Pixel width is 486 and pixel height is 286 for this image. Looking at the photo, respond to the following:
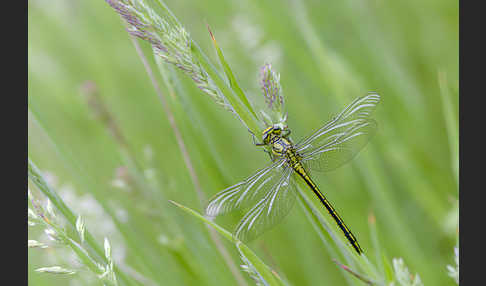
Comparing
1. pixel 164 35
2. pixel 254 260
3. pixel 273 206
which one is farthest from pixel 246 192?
pixel 164 35

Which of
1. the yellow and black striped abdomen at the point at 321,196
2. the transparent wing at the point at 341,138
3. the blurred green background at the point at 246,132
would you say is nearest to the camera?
the yellow and black striped abdomen at the point at 321,196

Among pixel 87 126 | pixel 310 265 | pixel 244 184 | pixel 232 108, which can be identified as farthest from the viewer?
pixel 87 126

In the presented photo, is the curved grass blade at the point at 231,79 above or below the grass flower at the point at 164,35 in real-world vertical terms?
below

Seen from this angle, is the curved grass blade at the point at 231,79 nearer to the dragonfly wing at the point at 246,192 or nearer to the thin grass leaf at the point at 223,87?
the thin grass leaf at the point at 223,87

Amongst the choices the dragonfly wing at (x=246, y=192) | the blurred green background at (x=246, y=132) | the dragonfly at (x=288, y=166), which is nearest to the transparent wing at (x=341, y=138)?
the dragonfly at (x=288, y=166)

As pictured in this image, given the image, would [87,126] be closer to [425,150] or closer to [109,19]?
[109,19]

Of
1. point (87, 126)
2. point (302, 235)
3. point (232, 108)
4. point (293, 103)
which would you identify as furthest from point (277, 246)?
point (87, 126)

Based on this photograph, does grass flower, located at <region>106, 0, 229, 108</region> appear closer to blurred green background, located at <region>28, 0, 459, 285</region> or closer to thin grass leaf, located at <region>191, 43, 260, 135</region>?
thin grass leaf, located at <region>191, 43, 260, 135</region>
